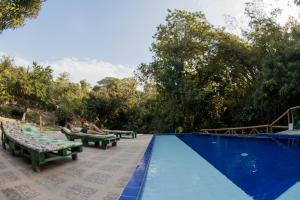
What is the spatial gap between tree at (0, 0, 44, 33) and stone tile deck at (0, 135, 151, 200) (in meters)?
3.96

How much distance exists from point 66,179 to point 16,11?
18.1 ft

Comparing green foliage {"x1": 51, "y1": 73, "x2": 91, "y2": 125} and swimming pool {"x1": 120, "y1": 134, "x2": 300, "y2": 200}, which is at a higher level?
green foliage {"x1": 51, "y1": 73, "x2": 91, "y2": 125}

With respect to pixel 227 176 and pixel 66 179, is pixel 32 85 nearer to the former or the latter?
pixel 66 179

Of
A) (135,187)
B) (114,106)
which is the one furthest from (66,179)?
(114,106)

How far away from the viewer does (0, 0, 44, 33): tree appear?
7.52m

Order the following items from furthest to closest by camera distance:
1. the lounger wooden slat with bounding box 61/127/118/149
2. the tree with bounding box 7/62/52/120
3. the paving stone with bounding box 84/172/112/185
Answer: the tree with bounding box 7/62/52/120 → the lounger wooden slat with bounding box 61/127/118/149 → the paving stone with bounding box 84/172/112/185

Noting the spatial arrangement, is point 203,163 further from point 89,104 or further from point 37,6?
point 89,104

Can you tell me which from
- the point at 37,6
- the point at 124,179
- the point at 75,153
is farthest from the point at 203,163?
the point at 37,6

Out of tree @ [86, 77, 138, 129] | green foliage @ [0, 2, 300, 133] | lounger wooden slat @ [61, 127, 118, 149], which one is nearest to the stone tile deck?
lounger wooden slat @ [61, 127, 118, 149]

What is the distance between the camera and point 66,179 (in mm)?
5082

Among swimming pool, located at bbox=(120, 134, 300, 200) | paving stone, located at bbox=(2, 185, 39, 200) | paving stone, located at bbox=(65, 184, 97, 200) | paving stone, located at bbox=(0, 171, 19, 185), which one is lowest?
paving stone, located at bbox=(65, 184, 97, 200)

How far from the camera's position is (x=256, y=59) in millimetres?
15781

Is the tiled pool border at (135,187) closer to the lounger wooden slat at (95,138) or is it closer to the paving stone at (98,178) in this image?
the paving stone at (98,178)

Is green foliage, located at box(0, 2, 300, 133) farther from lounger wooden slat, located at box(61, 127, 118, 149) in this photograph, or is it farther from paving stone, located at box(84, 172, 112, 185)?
paving stone, located at box(84, 172, 112, 185)
